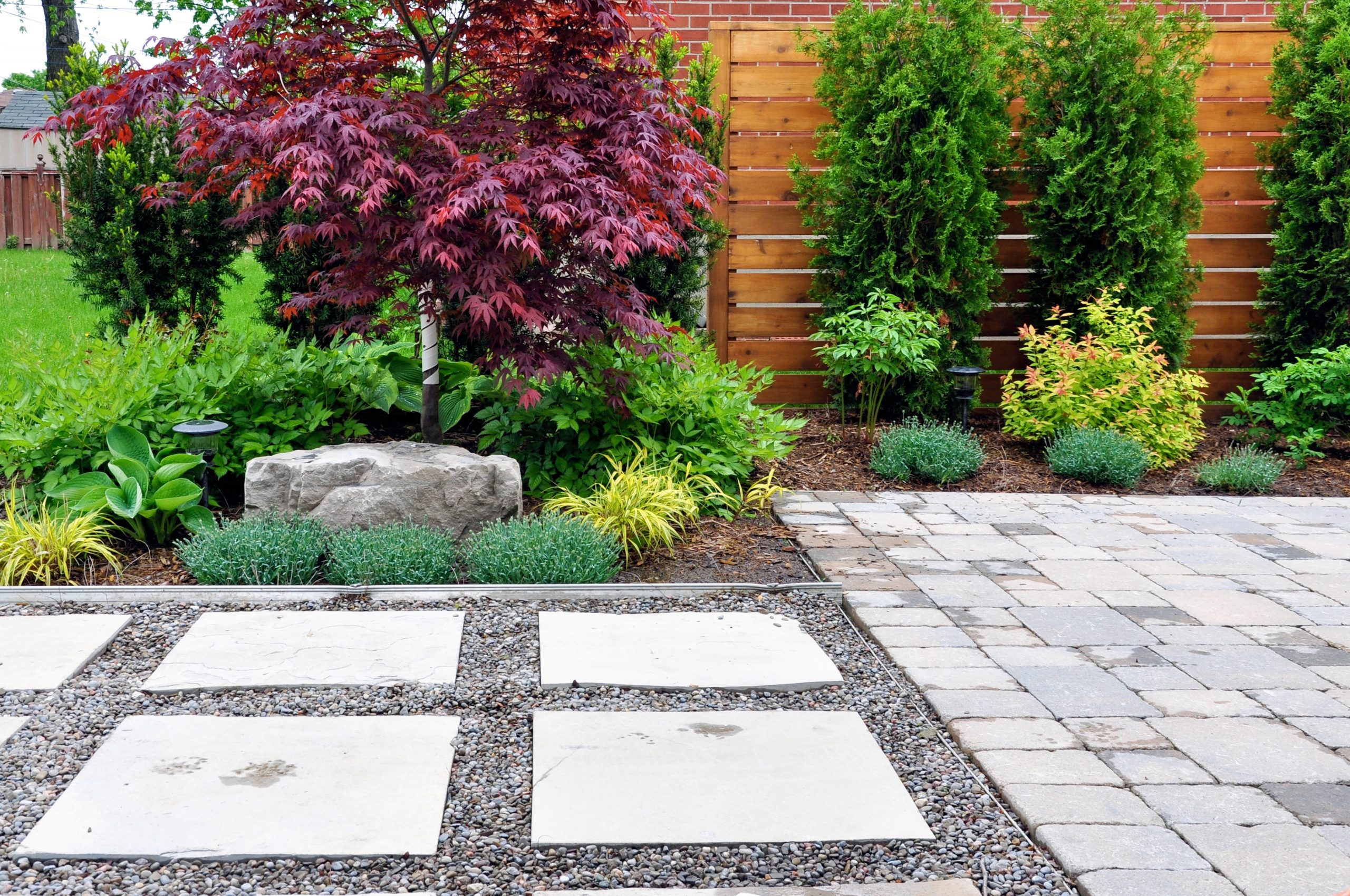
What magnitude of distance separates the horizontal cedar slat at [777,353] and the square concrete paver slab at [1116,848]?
5.05m

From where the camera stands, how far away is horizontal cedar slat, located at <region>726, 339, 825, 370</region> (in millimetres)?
7117

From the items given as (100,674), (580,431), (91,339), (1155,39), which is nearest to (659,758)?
(100,674)

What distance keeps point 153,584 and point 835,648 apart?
244 cm

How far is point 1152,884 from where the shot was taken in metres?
2.04

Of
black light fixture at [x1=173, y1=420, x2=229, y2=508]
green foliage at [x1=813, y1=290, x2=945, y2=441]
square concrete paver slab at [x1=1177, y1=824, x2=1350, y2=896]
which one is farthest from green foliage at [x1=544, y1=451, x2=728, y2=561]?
square concrete paver slab at [x1=1177, y1=824, x2=1350, y2=896]

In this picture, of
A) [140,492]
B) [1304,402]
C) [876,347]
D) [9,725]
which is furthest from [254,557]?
[1304,402]

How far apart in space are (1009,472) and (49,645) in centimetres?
463

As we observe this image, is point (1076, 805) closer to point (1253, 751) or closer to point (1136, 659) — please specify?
point (1253, 751)

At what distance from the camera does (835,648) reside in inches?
134

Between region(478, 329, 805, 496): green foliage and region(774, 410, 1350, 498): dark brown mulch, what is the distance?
54cm

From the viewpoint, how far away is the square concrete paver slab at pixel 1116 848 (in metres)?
2.11

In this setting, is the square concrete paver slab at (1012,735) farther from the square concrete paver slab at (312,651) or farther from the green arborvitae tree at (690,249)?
the green arborvitae tree at (690,249)

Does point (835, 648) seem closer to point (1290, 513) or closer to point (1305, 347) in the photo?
point (1290, 513)

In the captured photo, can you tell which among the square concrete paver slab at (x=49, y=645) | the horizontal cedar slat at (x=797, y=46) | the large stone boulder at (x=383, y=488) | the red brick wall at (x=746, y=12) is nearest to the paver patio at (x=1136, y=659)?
the large stone boulder at (x=383, y=488)
